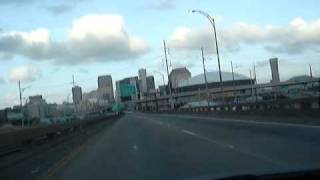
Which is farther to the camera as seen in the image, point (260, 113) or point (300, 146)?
point (260, 113)

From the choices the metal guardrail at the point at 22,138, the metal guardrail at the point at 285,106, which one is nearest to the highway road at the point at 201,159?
the metal guardrail at the point at 285,106

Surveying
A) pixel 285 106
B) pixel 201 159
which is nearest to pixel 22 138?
pixel 285 106

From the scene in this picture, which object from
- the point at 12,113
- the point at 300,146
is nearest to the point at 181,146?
the point at 300,146

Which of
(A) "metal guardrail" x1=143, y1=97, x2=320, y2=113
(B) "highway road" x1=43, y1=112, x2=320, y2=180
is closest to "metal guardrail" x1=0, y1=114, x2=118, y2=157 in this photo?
(B) "highway road" x1=43, y1=112, x2=320, y2=180

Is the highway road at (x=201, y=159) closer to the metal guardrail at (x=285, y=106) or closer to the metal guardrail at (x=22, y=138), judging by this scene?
the metal guardrail at (x=285, y=106)

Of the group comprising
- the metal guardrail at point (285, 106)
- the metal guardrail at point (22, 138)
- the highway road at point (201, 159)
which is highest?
the metal guardrail at point (285, 106)

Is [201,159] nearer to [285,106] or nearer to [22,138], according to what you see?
[22,138]

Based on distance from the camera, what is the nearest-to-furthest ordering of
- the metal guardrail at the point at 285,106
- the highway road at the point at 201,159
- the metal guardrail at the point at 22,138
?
the highway road at the point at 201,159, the metal guardrail at the point at 22,138, the metal guardrail at the point at 285,106

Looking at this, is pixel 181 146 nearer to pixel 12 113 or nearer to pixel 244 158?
pixel 244 158

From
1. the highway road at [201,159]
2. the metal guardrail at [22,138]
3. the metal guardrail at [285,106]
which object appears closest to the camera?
the highway road at [201,159]

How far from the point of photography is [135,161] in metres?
22.8

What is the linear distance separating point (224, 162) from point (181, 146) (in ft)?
28.8

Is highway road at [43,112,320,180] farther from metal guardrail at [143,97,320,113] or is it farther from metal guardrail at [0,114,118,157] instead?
metal guardrail at [0,114,118,157]

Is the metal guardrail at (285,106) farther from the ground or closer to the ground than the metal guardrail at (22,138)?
farther from the ground
